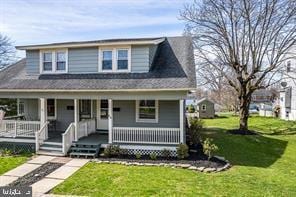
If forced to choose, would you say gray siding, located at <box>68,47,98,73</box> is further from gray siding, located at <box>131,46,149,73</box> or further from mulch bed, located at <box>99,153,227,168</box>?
mulch bed, located at <box>99,153,227,168</box>

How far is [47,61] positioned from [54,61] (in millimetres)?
528

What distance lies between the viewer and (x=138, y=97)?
1387cm

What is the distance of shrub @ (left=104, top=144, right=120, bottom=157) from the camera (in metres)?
13.5

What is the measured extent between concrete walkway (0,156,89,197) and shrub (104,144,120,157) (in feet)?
3.38

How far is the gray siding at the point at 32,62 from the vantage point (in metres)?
17.2

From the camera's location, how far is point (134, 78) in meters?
14.9

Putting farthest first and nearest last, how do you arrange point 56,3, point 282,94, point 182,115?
point 282,94 < point 182,115 < point 56,3

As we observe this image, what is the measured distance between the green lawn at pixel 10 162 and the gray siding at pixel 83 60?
18.3 feet

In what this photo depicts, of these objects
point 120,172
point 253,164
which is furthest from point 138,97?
point 253,164

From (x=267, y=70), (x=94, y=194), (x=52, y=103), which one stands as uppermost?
(x=267, y=70)

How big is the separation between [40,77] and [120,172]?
857cm

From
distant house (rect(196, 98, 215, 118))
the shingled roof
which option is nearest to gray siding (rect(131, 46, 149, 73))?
the shingled roof

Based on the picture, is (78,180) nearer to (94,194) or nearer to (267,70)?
(94,194)

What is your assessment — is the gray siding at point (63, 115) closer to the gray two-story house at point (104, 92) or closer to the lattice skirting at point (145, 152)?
the gray two-story house at point (104, 92)
